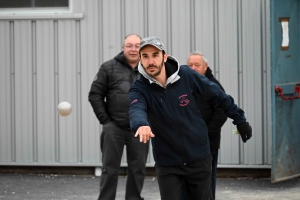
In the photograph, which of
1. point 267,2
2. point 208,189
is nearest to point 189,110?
point 208,189

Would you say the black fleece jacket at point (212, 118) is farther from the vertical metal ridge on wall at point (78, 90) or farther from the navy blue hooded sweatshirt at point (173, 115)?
the vertical metal ridge on wall at point (78, 90)

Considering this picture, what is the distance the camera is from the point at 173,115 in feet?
20.7

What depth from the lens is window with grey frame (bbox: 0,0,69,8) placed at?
41.3ft

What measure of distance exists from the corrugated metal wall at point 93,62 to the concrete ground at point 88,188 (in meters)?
0.28

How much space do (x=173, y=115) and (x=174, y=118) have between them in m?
0.03

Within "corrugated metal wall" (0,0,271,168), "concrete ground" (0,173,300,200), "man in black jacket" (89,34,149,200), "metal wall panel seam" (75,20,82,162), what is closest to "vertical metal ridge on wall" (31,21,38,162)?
"corrugated metal wall" (0,0,271,168)

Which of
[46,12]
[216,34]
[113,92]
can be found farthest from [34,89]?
[113,92]

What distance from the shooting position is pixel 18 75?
41.4 feet

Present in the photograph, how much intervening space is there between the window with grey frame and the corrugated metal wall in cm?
27

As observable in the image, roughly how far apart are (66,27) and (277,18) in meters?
3.42

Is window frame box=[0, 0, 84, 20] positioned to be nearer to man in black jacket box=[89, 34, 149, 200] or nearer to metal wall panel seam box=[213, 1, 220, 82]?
metal wall panel seam box=[213, 1, 220, 82]

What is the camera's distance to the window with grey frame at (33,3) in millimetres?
12578

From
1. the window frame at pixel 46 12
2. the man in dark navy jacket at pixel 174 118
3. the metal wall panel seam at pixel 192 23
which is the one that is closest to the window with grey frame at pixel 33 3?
the window frame at pixel 46 12

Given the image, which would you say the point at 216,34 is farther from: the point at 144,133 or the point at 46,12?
the point at 144,133
